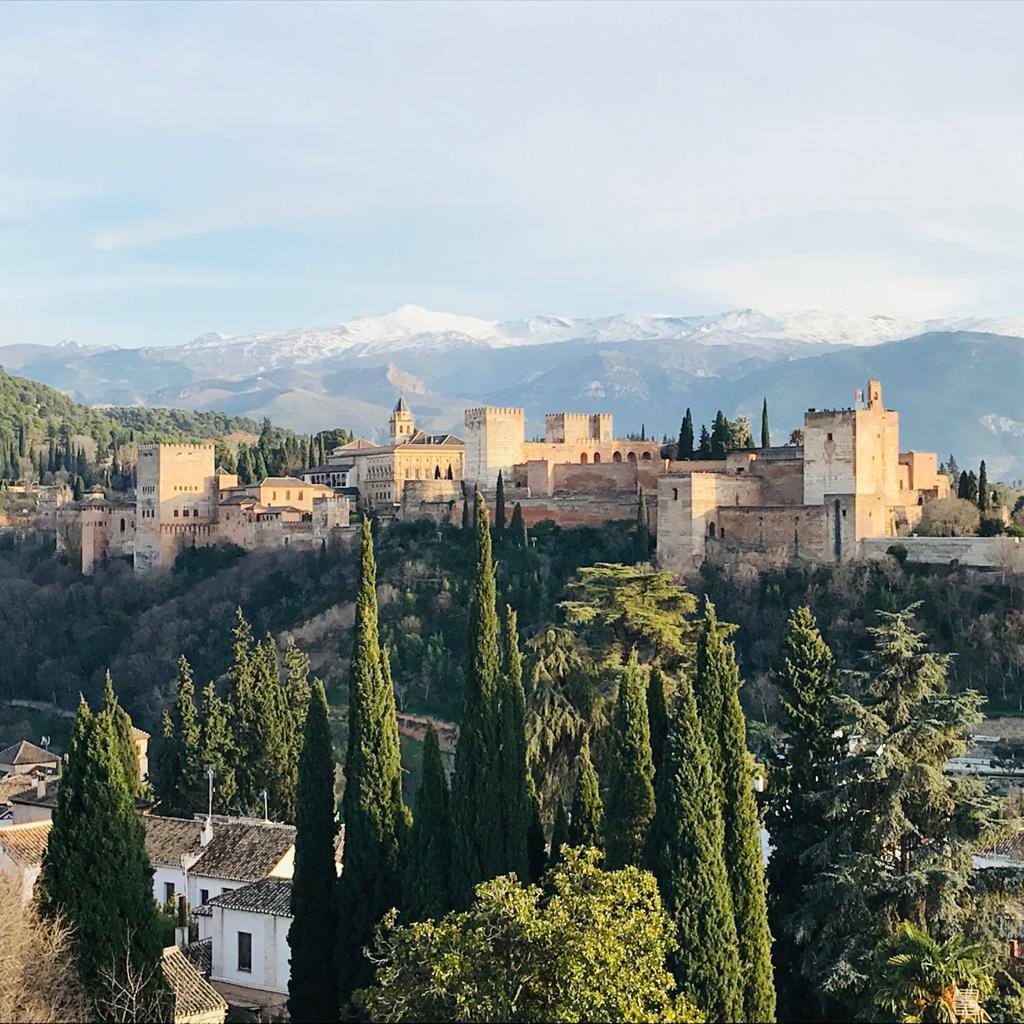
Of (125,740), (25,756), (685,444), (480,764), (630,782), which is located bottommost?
(25,756)

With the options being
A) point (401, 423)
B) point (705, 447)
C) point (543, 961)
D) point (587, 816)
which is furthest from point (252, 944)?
point (401, 423)

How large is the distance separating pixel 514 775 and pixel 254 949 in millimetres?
6741

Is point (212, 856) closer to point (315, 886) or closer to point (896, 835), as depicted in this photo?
point (315, 886)

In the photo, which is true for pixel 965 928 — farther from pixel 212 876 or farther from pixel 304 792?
pixel 212 876

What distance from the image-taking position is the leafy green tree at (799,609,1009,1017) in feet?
69.9

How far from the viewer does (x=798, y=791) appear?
2348cm

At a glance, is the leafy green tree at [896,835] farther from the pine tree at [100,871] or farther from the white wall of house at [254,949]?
the white wall of house at [254,949]

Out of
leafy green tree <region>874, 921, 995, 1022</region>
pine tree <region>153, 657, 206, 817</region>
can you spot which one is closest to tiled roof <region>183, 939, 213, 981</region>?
pine tree <region>153, 657, 206, 817</region>

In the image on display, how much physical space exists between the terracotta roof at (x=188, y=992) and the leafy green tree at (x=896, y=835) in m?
8.37

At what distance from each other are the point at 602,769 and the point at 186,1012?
8.38 metres

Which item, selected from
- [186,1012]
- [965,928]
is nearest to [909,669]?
[965,928]

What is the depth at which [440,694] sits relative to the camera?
5428 centimetres

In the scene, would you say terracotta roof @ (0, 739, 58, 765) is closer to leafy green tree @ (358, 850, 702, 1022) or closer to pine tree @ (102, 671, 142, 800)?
pine tree @ (102, 671, 142, 800)

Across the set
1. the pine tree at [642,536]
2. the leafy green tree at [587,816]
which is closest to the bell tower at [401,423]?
the pine tree at [642,536]
